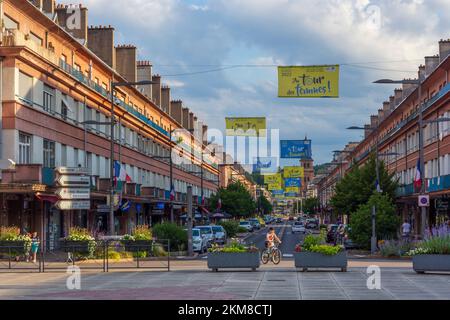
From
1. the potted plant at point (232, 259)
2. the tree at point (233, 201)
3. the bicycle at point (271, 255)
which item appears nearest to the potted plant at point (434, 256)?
the potted plant at point (232, 259)

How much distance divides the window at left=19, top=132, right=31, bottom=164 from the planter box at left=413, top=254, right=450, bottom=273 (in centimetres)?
2155

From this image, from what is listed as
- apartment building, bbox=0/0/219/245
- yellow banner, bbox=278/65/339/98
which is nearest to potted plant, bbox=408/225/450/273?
yellow banner, bbox=278/65/339/98

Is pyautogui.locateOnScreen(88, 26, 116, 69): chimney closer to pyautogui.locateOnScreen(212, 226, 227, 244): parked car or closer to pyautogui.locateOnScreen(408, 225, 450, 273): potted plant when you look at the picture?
pyautogui.locateOnScreen(212, 226, 227, 244): parked car

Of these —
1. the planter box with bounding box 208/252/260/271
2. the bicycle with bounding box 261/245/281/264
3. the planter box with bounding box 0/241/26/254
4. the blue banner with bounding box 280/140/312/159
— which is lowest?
the bicycle with bounding box 261/245/281/264

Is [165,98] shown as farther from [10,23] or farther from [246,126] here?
[10,23]

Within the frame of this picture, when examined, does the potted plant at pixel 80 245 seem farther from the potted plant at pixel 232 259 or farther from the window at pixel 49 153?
the window at pixel 49 153

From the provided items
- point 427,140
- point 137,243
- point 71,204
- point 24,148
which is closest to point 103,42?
point 24,148

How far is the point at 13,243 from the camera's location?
3030 cm

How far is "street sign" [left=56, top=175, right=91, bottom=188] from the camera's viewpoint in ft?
100

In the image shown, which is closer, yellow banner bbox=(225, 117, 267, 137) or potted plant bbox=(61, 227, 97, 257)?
potted plant bbox=(61, 227, 97, 257)

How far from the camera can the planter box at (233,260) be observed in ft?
86.4

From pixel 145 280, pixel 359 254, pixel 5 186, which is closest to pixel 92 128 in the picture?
pixel 5 186
